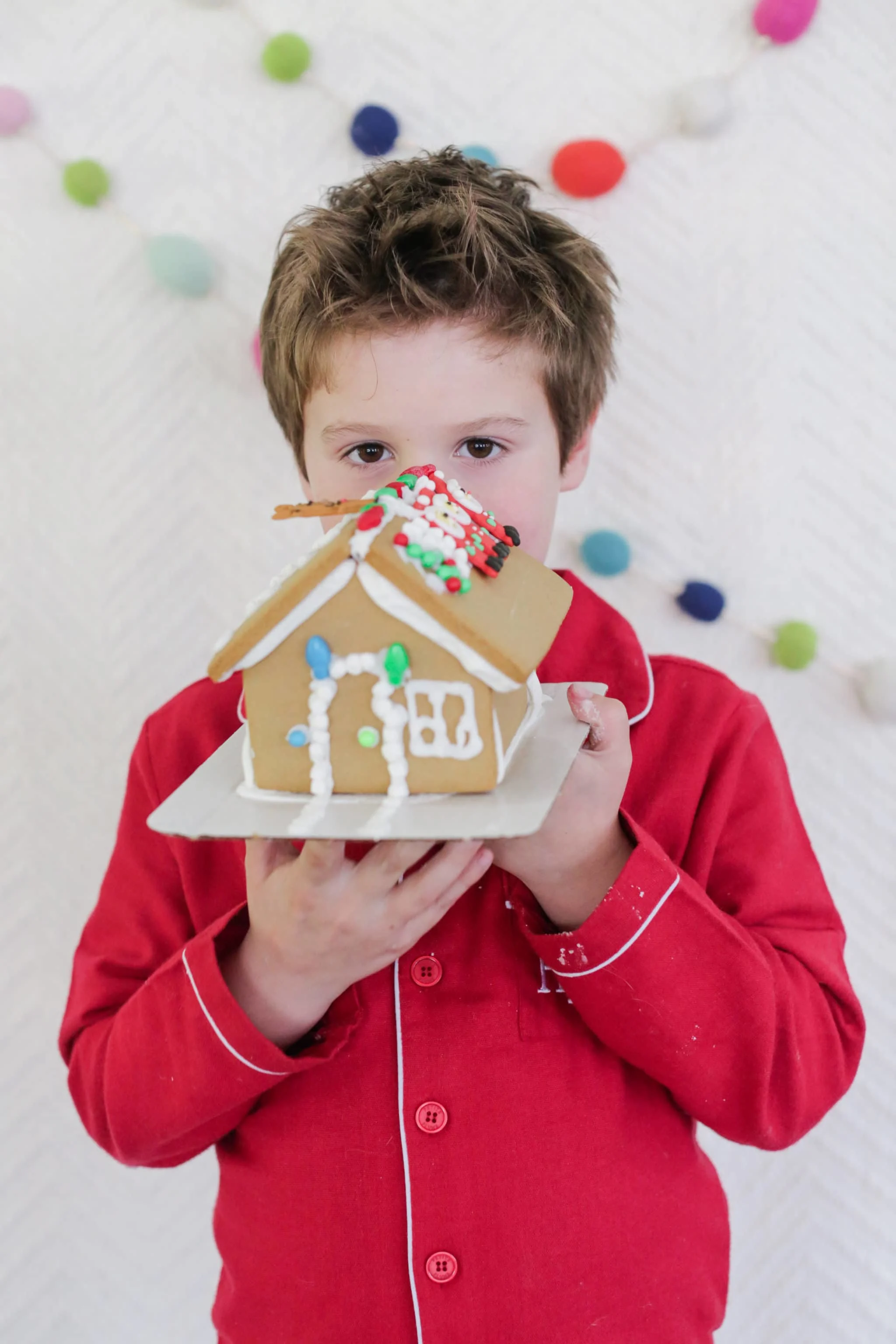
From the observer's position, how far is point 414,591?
538 mm

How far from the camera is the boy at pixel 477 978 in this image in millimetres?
693

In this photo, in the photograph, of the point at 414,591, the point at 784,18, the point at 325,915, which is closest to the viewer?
the point at 414,591

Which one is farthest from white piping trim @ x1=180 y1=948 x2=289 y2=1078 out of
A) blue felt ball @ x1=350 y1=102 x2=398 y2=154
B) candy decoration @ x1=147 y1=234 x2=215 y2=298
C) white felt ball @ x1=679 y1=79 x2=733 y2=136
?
white felt ball @ x1=679 y1=79 x2=733 y2=136

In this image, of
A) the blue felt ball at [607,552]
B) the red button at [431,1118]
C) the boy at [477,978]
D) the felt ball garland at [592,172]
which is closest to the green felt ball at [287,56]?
the felt ball garland at [592,172]

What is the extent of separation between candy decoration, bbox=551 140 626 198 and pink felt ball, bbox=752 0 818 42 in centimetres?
17

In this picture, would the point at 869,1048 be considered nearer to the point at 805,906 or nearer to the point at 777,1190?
the point at 777,1190

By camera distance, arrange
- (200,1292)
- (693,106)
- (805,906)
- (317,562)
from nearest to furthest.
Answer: (317,562), (805,906), (693,106), (200,1292)

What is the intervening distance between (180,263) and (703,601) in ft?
2.01

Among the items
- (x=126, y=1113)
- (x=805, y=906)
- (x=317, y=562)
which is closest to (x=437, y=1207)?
(x=126, y=1113)

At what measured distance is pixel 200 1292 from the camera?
115cm

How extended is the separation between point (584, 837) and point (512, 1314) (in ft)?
1.06

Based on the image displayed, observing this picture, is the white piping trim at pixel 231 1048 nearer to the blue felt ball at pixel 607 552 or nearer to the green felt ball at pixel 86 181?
the blue felt ball at pixel 607 552

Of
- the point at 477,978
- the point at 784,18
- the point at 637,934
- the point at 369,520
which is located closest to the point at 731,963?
the point at 637,934

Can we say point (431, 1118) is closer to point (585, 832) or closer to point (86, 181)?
point (585, 832)
